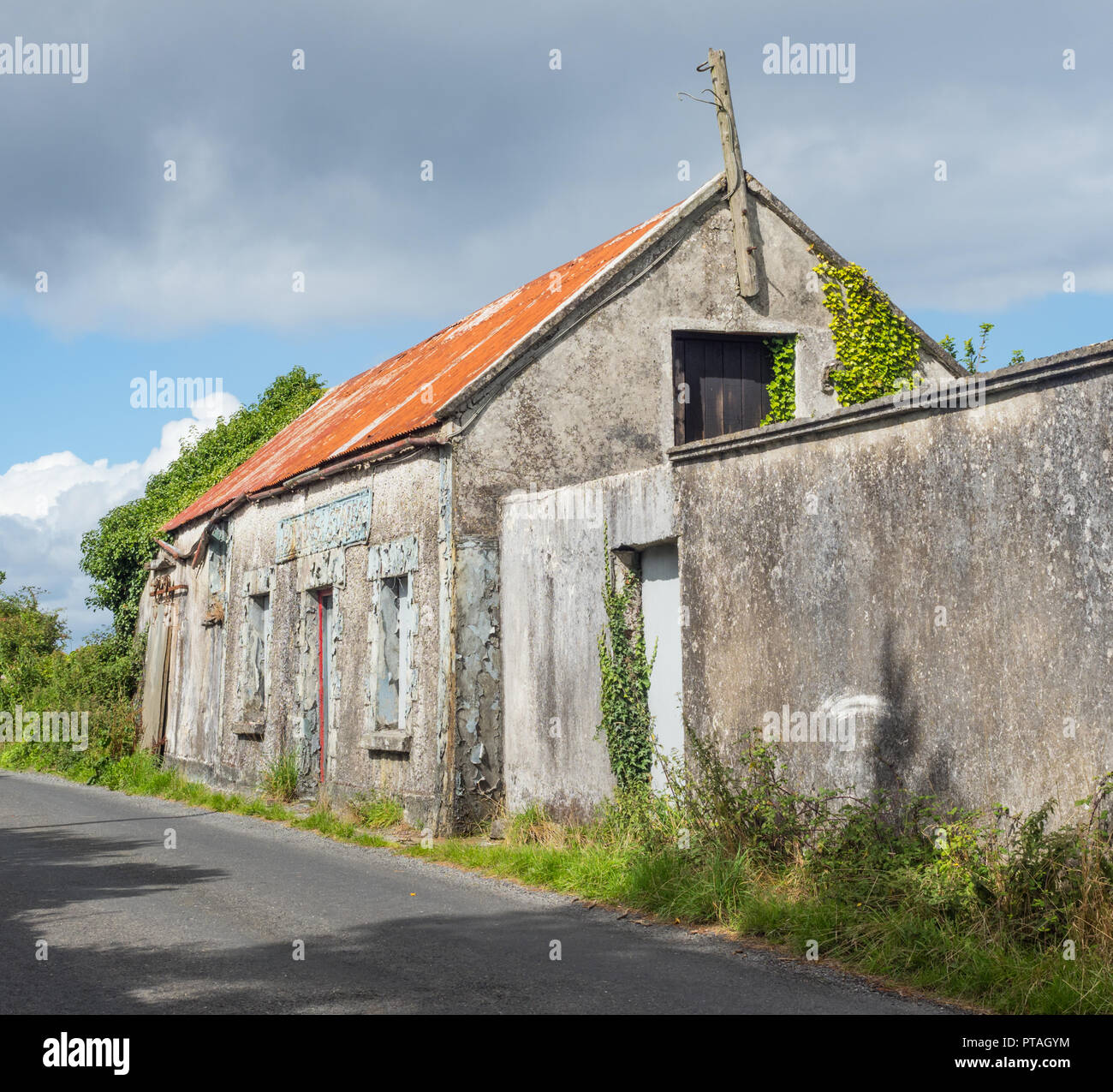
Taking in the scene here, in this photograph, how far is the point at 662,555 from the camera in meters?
9.66

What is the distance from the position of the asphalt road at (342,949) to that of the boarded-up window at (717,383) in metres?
5.71

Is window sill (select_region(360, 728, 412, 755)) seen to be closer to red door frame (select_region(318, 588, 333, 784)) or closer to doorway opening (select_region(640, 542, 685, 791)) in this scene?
red door frame (select_region(318, 588, 333, 784))

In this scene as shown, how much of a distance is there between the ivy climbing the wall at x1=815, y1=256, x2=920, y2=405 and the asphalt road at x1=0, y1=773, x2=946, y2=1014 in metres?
7.35

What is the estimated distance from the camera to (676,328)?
42.1 ft

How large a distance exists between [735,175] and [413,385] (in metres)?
4.85

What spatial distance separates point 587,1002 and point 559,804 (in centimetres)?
485

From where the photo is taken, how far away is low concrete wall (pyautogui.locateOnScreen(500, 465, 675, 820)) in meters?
9.80

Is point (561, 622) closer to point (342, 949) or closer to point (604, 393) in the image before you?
point (604, 393)

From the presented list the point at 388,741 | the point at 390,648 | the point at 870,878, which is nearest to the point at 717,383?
the point at 390,648

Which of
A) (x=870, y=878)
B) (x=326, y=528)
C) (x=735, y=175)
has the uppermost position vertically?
(x=735, y=175)

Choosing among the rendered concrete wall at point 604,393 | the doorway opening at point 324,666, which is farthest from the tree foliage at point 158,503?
the rendered concrete wall at point 604,393

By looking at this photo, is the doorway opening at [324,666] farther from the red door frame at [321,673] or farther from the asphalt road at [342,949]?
the asphalt road at [342,949]

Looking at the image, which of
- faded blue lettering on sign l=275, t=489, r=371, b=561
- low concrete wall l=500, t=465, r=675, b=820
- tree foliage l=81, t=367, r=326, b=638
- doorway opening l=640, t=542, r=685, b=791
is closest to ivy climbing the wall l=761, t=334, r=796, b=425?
low concrete wall l=500, t=465, r=675, b=820
